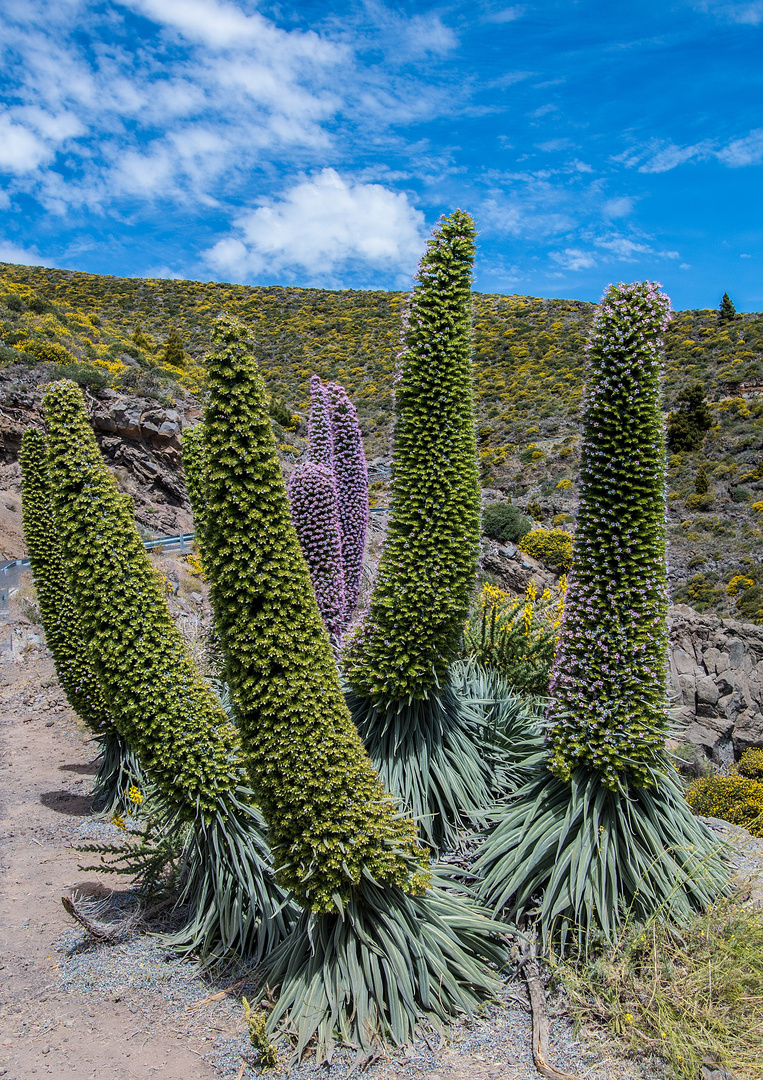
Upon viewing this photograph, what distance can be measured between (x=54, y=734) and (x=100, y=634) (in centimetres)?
677

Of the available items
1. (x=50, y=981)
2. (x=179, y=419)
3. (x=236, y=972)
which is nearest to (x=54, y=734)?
(x=50, y=981)

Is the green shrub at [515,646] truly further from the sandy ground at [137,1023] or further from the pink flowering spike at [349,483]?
the sandy ground at [137,1023]

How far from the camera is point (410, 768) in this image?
5.22 metres

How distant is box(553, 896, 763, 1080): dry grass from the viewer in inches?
142

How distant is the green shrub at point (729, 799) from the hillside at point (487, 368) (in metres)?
9.26

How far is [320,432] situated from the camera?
7.43 metres

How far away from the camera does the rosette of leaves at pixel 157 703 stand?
459 cm

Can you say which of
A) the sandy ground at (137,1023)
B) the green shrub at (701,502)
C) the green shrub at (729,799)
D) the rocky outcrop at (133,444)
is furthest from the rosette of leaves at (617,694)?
the green shrub at (701,502)

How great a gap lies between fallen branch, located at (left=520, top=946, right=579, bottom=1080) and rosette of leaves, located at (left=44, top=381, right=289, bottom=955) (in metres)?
1.56

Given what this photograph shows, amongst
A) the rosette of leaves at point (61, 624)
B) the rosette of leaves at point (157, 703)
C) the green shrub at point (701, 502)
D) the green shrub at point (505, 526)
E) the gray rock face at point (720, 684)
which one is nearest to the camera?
the rosette of leaves at point (157, 703)

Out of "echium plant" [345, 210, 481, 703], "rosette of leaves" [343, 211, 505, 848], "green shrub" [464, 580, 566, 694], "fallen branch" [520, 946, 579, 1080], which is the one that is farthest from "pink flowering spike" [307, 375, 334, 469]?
"fallen branch" [520, 946, 579, 1080]

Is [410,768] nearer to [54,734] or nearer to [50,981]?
[50,981]

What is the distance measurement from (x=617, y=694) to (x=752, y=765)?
8500 mm

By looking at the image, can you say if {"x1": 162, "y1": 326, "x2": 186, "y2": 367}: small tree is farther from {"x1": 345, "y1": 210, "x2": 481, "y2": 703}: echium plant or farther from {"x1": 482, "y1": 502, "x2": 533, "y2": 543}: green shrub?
{"x1": 345, "y1": 210, "x2": 481, "y2": 703}: echium plant
